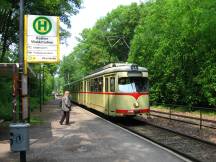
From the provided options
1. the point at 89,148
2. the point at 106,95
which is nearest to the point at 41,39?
the point at 89,148

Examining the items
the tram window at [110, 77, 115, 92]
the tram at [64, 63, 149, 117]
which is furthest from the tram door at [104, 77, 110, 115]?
the tram window at [110, 77, 115, 92]

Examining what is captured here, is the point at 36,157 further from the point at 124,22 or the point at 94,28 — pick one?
the point at 94,28

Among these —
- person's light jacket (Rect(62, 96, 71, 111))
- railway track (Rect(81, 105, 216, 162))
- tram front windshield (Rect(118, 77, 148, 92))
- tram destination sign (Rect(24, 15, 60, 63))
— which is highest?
tram destination sign (Rect(24, 15, 60, 63))

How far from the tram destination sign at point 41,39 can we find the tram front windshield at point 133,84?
37.8 ft

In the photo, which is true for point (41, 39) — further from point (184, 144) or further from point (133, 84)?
point (133, 84)

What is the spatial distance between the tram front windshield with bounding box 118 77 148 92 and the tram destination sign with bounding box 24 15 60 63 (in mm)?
11514

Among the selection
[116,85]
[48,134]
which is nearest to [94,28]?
[116,85]

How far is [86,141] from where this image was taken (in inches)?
593

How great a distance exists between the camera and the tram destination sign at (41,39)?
10914 mm

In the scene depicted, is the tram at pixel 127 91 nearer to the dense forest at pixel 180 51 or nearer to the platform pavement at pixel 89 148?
the platform pavement at pixel 89 148

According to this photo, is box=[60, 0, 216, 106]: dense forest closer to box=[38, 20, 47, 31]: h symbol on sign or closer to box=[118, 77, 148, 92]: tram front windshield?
box=[118, 77, 148, 92]: tram front windshield

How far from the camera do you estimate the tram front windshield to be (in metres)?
22.4

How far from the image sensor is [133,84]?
74.0 ft

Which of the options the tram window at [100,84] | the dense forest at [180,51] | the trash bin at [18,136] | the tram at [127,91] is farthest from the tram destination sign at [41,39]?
the dense forest at [180,51]
